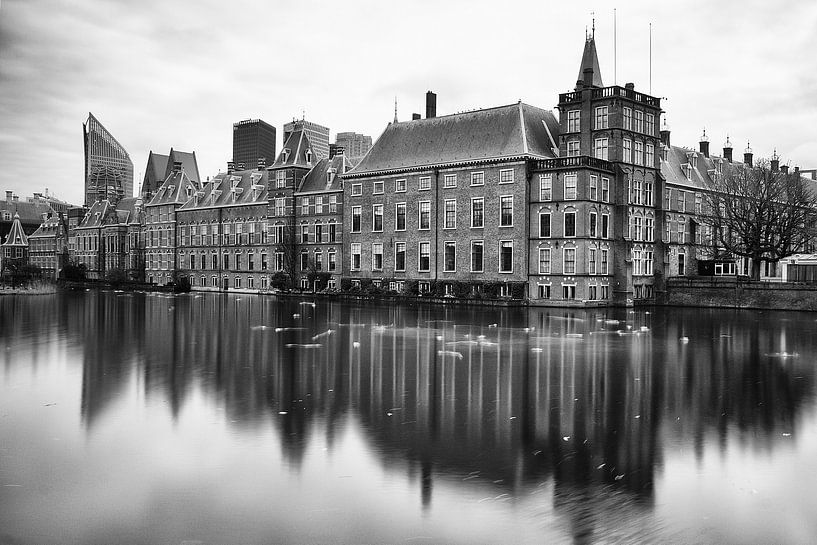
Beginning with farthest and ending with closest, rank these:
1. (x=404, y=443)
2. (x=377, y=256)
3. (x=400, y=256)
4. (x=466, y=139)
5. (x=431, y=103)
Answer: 1. (x=431, y=103)
2. (x=377, y=256)
3. (x=400, y=256)
4. (x=466, y=139)
5. (x=404, y=443)

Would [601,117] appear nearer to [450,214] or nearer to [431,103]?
[450,214]

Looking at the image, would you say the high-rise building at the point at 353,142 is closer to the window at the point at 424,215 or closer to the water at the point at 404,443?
the window at the point at 424,215

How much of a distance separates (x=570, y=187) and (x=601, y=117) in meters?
6.63

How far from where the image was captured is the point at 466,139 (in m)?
62.1

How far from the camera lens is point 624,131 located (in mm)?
56625

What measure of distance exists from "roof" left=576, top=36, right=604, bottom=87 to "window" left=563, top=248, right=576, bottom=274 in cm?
1456

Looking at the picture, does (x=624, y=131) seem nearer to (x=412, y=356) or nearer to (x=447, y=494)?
(x=412, y=356)

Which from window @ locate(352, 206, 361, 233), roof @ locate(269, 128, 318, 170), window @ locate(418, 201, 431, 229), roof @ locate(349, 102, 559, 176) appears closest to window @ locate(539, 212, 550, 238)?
roof @ locate(349, 102, 559, 176)

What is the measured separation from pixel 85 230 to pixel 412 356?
10839 centimetres

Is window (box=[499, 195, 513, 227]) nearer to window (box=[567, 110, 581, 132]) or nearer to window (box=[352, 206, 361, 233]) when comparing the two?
window (box=[567, 110, 581, 132])

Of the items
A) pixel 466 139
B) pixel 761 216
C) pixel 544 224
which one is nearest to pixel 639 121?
pixel 544 224

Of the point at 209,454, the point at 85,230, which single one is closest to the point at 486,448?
the point at 209,454

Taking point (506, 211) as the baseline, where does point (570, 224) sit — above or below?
below

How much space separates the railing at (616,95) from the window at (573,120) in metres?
1.02
